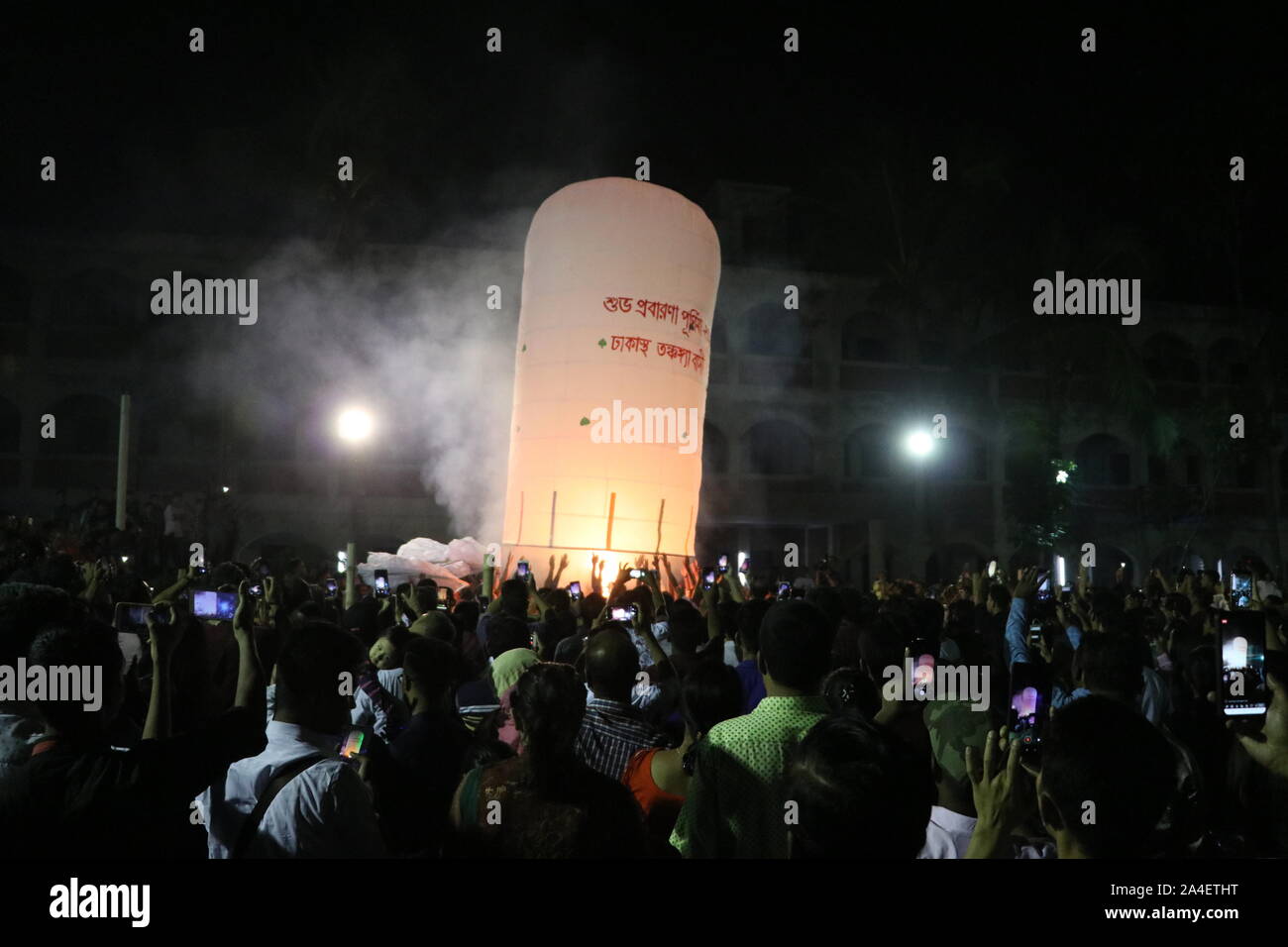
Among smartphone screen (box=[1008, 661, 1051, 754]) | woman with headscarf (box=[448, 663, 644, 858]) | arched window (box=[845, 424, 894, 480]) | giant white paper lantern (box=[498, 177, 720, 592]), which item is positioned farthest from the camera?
arched window (box=[845, 424, 894, 480])

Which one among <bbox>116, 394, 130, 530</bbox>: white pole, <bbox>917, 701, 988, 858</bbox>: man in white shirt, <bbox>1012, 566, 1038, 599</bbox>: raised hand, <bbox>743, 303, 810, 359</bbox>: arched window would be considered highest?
<bbox>743, 303, 810, 359</bbox>: arched window

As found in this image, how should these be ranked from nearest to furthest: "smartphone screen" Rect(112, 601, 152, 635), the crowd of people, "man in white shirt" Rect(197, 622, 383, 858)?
the crowd of people
"man in white shirt" Rect(197, 622, 383, 858)
"smartphone screen" Rect(112, 601, 152, 635)

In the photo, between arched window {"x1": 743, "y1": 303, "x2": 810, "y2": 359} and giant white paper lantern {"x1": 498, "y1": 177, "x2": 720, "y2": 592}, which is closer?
giant white paper lantern {"x1": 498, "y1": 177, "x2": 720, "y2": 592}

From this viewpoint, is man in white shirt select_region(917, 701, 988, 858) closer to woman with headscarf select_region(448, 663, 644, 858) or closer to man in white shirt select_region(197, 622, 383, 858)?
woman with headscarf select_region(448, 663, 644, 858)

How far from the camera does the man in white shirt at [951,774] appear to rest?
3.92 metres

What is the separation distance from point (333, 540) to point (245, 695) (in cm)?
2555

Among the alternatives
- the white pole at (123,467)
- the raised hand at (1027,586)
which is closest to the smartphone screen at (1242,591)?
the raised hand at (1027,586)

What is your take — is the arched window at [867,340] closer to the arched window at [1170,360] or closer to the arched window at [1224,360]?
the arched window at [1170,360]

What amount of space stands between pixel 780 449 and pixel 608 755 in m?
28.7

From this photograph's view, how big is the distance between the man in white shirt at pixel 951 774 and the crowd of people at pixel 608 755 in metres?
0.01

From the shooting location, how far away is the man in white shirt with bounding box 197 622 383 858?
3129mm

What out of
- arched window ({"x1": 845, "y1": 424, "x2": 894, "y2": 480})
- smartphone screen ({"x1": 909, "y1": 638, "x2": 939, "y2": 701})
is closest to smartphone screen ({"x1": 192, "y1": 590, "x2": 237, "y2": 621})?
smartphone screen ({"x1": 909, "y1": 638, "x2": 939, "y2": 701})

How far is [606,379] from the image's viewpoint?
15.2 meters

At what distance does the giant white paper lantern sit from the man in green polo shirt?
452 inches
